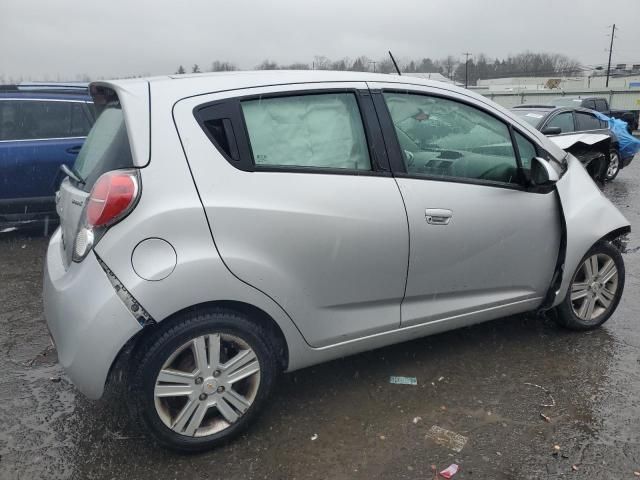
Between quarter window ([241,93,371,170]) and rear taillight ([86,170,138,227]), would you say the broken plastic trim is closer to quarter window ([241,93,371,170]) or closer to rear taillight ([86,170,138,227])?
rear taillight ([86,170,138,227])

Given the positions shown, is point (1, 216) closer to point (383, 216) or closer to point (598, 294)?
point (383, 216)

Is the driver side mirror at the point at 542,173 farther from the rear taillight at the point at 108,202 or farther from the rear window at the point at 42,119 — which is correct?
the rear window at the point at 42,119

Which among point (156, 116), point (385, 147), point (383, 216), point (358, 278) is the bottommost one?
point (358, 278)

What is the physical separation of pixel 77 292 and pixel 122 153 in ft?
2.12

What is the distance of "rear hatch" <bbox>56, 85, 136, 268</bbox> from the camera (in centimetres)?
240

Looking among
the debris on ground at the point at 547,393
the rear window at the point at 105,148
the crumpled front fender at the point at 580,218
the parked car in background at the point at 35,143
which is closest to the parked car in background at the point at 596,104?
the crumpled front fender at the point at 580,218

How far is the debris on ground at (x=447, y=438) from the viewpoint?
8.46 ft

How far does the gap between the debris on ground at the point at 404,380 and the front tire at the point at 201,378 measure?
88 cm

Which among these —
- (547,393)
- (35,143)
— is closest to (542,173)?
(547,393)

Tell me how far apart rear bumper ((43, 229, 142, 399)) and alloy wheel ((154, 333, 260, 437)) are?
0.24 meters

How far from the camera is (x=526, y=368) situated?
3318 mm

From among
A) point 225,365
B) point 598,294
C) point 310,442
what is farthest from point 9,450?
point 598,294

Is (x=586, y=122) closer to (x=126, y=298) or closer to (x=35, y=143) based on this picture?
(x=35, y=143)

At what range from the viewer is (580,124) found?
983 centimetres
